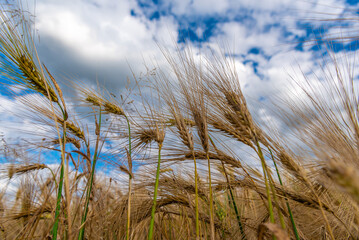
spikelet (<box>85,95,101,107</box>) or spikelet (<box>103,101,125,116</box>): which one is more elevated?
spikelet (<box>85,95,101,107</box>)

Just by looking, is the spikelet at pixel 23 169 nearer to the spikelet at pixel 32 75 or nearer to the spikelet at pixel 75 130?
the spikelet at pixel 75 130

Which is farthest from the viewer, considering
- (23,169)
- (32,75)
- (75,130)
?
(23,169)

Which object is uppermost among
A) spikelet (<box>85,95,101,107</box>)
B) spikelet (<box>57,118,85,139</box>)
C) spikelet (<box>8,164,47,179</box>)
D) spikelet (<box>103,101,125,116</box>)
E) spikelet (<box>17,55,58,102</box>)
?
spikelet (<box>85,95,101,107</box>)

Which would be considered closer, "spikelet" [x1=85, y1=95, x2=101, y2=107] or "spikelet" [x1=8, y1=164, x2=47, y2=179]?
"spikelet" [x1=8, y1=164, x2=47, y2=179]

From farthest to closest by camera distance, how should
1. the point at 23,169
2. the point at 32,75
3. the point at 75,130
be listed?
the point at 23,169
the point at 75,130
the point at 32,75

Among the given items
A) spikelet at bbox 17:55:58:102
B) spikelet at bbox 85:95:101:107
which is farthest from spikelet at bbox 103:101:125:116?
spikelet at bbox 17:55:58:102

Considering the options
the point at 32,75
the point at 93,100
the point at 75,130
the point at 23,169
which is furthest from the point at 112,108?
the point at 23,169

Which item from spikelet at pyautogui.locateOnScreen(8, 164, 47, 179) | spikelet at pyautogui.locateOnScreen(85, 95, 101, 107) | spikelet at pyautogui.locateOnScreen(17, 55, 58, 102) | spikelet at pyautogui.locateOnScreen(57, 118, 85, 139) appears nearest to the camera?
spikelet at pyautogui.locateOnScreen(17, 55, 58, 102)

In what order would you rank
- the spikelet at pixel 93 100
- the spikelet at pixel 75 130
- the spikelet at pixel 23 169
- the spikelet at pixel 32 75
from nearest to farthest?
the spikelet at pixel 32 75
the spikelet at pixel 75 130
the spikelet at pixel 23 169
the spikelet at pixel 93 100

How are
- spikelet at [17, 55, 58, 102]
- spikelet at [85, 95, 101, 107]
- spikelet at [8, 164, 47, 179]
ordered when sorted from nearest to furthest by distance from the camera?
spikelet at [17, 55, 58, 102]
spikelet at [8, 164, 47, 179]
spikelet at [85, 95, 101, 107]

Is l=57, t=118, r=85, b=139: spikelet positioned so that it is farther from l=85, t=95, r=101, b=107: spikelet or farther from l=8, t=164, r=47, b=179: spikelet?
l=8, t=164, r=47, b=179: spikelet

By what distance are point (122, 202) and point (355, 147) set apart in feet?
4.74

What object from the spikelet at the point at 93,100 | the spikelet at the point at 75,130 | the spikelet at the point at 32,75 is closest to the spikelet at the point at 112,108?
the spikelet at the point at 93,100

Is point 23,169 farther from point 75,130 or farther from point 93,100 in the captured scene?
point 93,100
